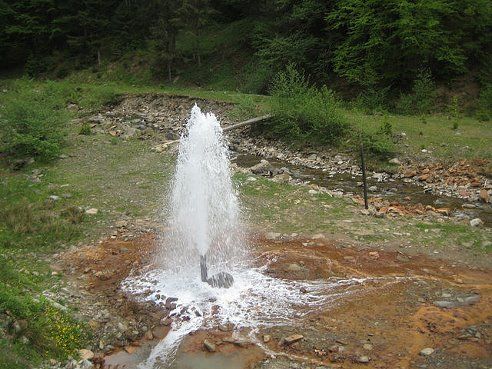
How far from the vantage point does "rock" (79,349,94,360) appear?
253 inches

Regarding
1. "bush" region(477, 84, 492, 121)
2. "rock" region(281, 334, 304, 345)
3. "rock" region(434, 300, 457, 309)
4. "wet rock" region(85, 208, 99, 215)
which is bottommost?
"rock" region(434, 300, 457, 309)

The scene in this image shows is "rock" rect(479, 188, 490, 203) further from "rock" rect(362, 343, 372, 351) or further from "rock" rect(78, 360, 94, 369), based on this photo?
"rock" rect(78, 360, 94, 369)

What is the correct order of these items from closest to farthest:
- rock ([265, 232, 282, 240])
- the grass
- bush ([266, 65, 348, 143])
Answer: the grass → rock ([265, 232, 282, 240]) → bush ([266, 65, 348, 143])

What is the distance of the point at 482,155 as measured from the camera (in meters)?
14.8

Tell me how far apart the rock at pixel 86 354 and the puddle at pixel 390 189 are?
29.6 ft

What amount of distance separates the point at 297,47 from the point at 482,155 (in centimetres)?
1312

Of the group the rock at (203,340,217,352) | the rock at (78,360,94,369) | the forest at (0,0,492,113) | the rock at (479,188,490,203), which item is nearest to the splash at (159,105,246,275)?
the rock at (203,340,217,352)

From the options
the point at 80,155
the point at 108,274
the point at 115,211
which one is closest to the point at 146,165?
the point at 80,155

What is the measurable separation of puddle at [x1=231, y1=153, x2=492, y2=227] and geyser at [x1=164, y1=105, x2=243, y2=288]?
5.37 m

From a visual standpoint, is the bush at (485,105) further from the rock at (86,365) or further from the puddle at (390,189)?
the rock at (86,365)

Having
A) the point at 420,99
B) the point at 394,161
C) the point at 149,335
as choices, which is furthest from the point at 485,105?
the point at 149,335

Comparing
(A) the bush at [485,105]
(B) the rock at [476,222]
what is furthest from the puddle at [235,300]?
(A) the bush at [485,105]

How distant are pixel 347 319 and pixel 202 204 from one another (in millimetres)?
3445

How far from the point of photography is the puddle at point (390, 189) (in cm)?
1194
